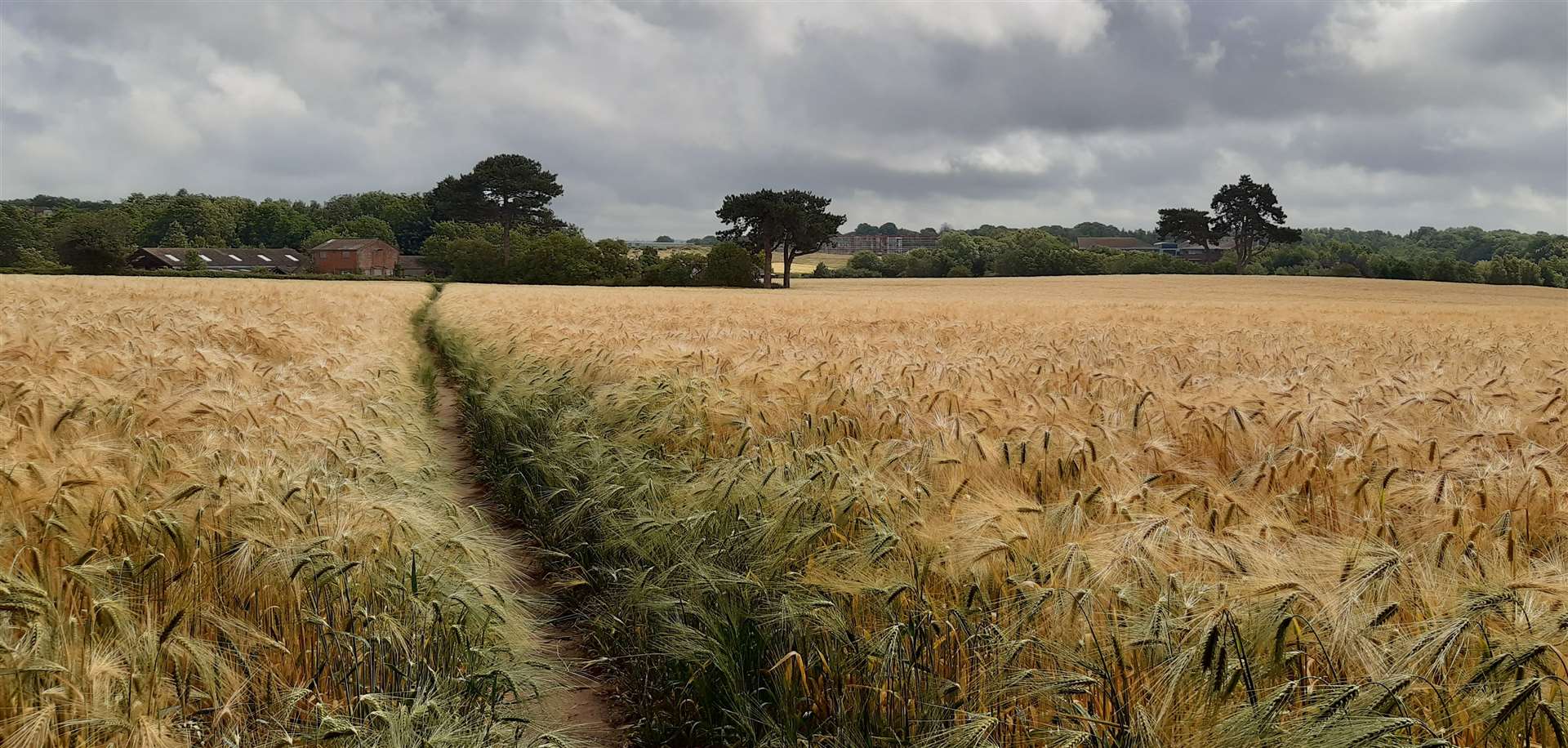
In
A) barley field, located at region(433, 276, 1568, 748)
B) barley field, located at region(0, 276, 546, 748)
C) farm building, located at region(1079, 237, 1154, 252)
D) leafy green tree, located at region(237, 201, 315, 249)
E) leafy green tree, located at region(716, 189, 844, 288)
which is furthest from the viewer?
farm building, located at region(1079, 237, 1154, 252)

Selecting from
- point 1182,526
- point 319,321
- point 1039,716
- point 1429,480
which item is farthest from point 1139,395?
point 319,321

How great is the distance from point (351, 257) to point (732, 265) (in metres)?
59.1

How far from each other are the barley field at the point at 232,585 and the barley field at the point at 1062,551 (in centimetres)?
85

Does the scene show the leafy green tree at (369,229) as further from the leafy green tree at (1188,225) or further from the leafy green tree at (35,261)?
the leafy green tree at (1188,225)

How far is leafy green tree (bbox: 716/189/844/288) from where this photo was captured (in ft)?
215

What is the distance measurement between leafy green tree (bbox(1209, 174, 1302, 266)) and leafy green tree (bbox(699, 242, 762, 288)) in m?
52.6

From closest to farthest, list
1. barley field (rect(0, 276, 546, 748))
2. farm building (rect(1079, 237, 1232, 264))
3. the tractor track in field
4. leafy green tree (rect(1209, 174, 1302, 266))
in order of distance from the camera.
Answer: barley field (rect(0, 276, 546, 748))
the tractor track in field
leafy green tree (rect(1209, 174, 1302, 266))
farm building (rect(1079, 237, 1232, 264))

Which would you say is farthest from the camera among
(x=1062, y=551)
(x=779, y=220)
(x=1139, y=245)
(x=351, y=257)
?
(x=1139, y=245)

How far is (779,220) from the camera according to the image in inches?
2594

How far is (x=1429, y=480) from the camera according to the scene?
3449mm

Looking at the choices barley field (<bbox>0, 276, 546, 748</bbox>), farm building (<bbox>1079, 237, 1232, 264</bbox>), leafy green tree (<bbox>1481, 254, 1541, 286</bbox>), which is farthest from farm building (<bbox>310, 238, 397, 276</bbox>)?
leafy green tree (<bbox>1481, 254, 1541, 286</bbox>)

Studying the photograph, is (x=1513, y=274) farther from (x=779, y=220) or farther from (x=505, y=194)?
(x=505, y=194)

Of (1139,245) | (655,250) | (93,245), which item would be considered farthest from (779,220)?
(1139,245)

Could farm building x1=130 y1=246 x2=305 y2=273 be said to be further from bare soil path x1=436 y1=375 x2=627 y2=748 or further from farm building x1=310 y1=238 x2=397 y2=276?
bare soil path x1=436 y1=375 x2=627 y2=748
